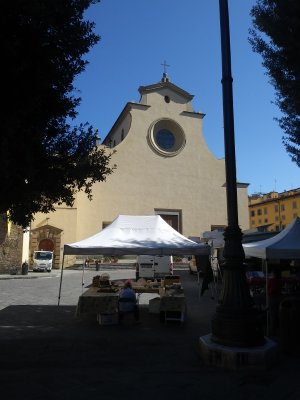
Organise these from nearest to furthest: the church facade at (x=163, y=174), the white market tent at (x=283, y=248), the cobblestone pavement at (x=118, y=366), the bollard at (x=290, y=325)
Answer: the cobblestone pavement at (x=118, y=366), the bollard at (x=290, y=325), the white market tent at (x=283, y=248), the church facade at (x=163, y=174)

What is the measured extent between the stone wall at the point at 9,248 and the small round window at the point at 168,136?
1755cm

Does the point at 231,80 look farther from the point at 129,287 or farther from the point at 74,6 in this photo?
the point at 129,287

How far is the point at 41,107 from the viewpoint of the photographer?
236 inches

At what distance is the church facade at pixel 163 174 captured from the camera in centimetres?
3884

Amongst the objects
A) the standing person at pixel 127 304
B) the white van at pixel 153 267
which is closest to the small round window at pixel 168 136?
the white van at pixel 153 267

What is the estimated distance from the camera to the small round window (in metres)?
42.1

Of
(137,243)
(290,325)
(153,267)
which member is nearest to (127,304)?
(137,243)

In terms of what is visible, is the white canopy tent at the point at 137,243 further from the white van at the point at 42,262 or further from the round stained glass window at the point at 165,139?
the round stained glass window at the point at 165,139

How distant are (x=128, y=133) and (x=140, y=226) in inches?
1170

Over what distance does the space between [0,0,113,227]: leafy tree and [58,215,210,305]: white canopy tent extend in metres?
3.84

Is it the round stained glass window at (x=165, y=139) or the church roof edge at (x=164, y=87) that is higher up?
the church roof edge at (x=164, y=87)

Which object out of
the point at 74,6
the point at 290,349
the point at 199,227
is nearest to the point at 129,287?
the point at 290,349

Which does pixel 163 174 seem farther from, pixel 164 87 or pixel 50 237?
pixel 50 237

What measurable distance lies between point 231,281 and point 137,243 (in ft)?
16.6
